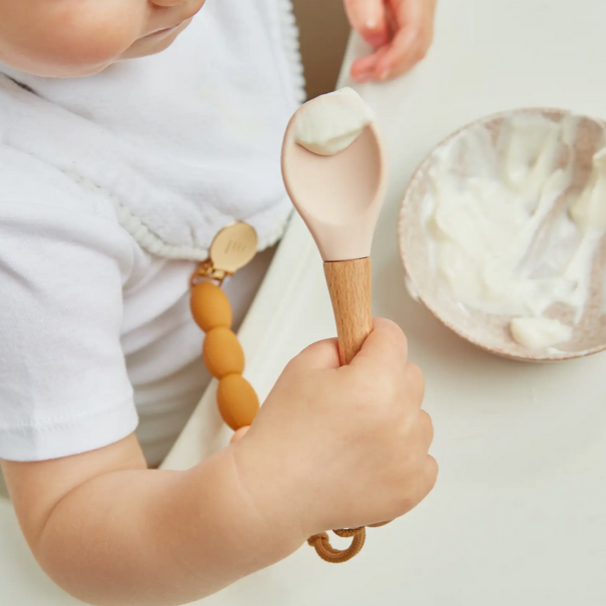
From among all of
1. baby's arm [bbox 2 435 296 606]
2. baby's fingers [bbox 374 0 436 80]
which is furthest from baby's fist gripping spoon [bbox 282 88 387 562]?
baby's fingers [bbox 374 0 436 80]

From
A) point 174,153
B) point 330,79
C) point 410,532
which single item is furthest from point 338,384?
point 330,79

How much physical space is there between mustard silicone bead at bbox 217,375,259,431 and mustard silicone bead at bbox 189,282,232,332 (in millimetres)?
66

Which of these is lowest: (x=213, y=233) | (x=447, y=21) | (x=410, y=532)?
(x=410, y=532)

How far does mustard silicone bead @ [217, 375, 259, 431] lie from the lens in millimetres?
444

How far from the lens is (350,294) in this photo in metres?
0.34

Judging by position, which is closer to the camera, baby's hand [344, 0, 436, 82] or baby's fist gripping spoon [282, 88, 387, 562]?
baby's fist gripping spoon [282, 88, 387, 562]

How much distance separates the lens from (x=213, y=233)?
20.6 inches

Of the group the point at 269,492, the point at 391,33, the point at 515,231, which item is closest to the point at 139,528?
the point at 269,492

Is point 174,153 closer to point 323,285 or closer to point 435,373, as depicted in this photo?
point 323,285

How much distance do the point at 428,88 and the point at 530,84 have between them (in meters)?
0.09

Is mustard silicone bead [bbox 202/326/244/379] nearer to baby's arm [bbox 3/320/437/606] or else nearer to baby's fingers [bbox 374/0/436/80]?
baby's arm [bbox 3/320/437/606]

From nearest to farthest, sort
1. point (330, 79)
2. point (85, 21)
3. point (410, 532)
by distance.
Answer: point (85, 21) < point (410, 532) < point (330, 79)

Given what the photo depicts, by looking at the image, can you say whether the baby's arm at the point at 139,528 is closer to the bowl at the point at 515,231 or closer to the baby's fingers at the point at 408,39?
the bowl at the point at 515,231

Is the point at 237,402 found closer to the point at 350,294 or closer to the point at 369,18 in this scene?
the point at 350,294
